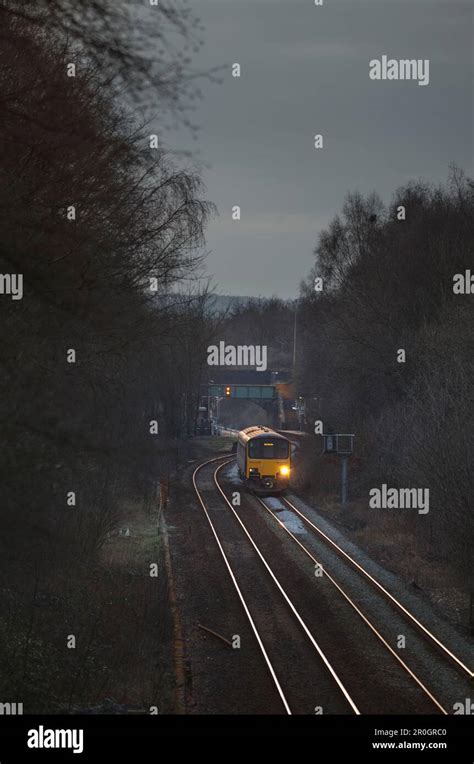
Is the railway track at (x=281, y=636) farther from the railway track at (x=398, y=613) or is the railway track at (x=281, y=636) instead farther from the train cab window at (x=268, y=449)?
the train cab window at (x=268, y=449)

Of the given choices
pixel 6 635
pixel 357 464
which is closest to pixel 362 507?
pixel 357 464

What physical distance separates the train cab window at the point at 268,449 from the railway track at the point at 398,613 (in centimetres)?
848

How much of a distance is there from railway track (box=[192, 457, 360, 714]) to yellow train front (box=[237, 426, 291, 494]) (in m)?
9.82

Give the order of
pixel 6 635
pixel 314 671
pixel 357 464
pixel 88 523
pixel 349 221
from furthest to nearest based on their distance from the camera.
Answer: pixel 349 221
pixel 357 464
pixel 88 523
pixel 314 671
pixel 6 635

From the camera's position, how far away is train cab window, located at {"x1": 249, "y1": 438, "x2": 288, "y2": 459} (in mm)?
37031

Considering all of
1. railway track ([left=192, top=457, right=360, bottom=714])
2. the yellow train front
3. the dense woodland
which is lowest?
railway track ([left=192, top=457, right=360, bottom=714])

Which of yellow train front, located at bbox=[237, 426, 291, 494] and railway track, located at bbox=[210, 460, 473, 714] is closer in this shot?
railway track, located at bbox=[210, 460, 473, 714]

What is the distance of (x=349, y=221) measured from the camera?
219 ft

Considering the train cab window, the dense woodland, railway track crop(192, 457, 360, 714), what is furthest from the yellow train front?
the dense woodland

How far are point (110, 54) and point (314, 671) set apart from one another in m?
10.2

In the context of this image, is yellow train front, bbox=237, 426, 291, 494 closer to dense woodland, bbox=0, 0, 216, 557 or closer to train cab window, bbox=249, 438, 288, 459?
train cab window, bbox=249, 438, 288, 459

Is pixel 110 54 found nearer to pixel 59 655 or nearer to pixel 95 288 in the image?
pixel 95 288

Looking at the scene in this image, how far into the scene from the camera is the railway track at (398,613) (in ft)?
44.2

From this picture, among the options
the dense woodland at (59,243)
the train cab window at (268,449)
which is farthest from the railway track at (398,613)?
the train cab window at (268,449)
